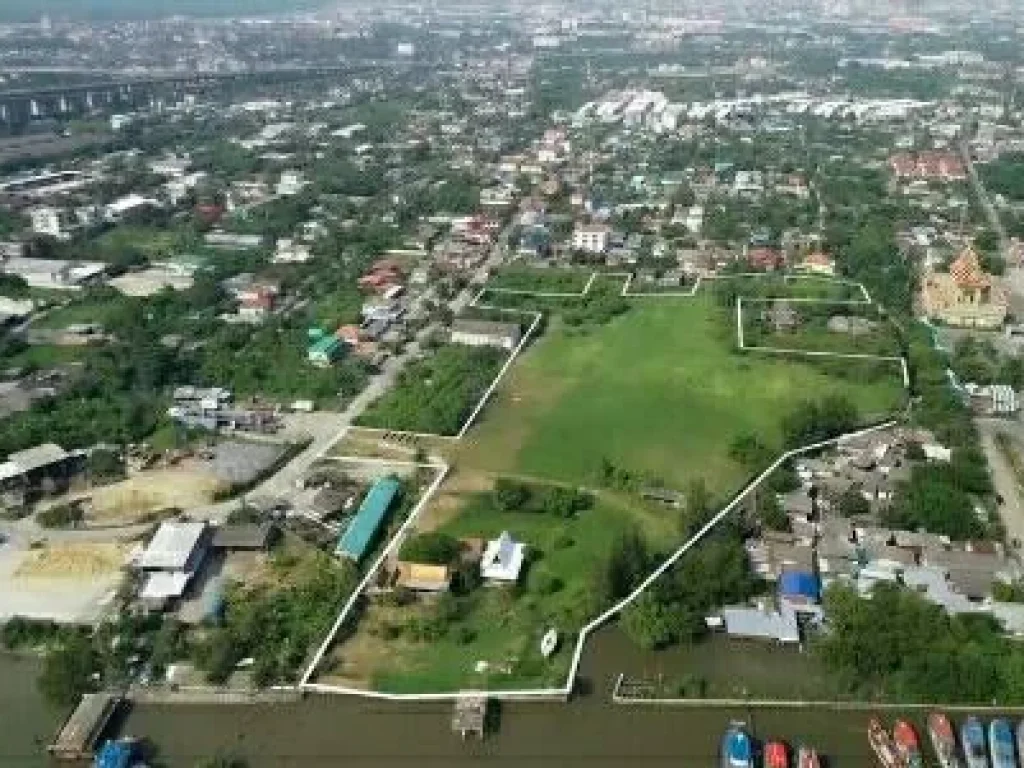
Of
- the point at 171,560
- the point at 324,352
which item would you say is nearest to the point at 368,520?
the point at 171,560

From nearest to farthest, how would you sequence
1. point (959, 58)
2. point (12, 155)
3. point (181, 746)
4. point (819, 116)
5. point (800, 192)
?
point (181, 746) < point (800, 192) < point (12, 155) < point (819, 116) < point (959, 58)

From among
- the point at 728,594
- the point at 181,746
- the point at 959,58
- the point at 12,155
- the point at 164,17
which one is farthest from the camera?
the point at 164,17

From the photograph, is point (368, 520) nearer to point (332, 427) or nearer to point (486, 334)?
point (332, 427)

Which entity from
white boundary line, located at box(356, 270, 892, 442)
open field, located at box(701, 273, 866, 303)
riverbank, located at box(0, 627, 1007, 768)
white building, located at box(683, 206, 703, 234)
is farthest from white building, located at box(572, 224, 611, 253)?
riverbank, located at box(0, 627, 1007, 768)

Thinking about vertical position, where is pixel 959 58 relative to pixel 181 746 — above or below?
above

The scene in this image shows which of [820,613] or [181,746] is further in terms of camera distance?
[820,613]

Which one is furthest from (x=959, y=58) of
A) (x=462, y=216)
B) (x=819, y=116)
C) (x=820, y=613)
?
(x=820, y=613)

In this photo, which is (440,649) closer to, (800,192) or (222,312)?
(222,312)
